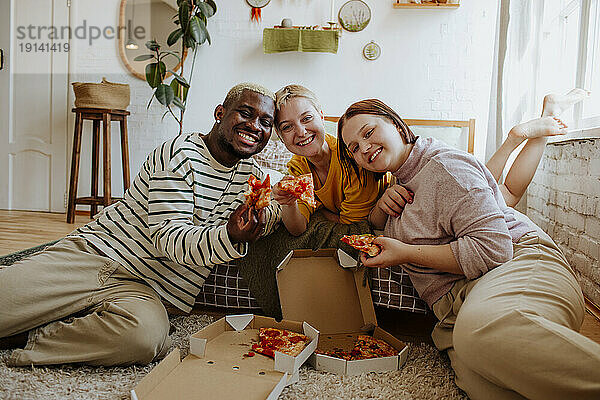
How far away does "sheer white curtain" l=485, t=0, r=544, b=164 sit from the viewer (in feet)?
10.2

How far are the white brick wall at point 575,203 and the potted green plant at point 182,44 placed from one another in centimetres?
265

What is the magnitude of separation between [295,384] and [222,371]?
198mm

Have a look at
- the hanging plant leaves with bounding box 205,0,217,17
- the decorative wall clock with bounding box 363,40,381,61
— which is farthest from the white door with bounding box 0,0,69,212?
the decorative wall clock with bounding box 363,40,381,61

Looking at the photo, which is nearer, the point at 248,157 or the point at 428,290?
the point at 428,290

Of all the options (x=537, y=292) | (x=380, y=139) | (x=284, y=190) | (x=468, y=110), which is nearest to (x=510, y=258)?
(x=537, y=292)

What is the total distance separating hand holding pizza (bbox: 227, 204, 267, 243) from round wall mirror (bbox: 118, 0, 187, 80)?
11.0ft

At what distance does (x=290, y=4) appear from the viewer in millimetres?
4359

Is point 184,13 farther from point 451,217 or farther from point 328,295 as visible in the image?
point 451,217

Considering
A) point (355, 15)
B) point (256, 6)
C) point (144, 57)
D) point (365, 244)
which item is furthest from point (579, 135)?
point (144, 57)

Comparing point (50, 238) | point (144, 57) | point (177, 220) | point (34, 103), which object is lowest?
point (50, 238)

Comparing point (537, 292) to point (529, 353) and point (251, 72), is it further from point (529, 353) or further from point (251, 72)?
point (251, 72)

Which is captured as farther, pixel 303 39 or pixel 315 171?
pixel 303 39

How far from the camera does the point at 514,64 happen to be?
125 inches

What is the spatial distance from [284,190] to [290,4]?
3127 millimetres
